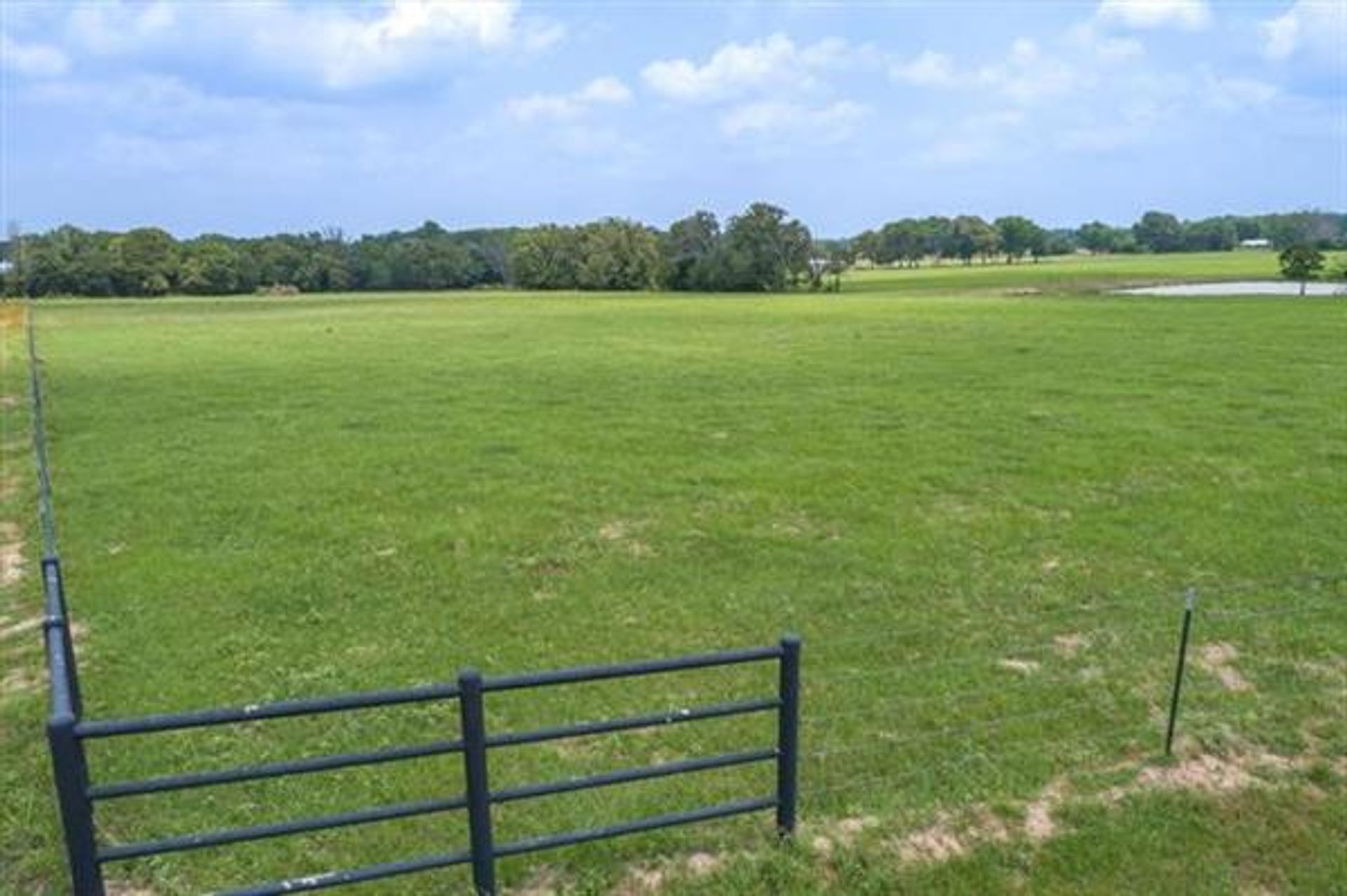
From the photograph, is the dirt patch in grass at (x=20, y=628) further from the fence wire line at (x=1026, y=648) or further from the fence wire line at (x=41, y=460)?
the fence wire line at (x=1026, y=648)

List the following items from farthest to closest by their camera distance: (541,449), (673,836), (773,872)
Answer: (541,449), (673,836), (773,872)

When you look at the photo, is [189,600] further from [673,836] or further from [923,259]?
[923,259]

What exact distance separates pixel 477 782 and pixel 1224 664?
6.54m

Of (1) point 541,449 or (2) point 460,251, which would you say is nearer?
(1) point 541,449

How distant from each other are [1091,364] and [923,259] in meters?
141

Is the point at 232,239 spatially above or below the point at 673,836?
above

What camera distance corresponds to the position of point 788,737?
554cm

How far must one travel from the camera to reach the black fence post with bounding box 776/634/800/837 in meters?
5.29

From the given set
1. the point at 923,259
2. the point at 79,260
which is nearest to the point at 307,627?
the point at 79,260

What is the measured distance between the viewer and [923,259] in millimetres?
162625

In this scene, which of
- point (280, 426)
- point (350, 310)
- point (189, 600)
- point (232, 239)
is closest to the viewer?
point (189, 600)

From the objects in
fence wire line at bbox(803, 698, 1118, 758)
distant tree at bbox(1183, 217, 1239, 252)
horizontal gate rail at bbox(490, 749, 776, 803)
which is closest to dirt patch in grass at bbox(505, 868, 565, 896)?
horizontal gate rail at bbox(490, 749, 776, 803)

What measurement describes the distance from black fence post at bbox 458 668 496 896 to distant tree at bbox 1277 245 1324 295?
78.7m

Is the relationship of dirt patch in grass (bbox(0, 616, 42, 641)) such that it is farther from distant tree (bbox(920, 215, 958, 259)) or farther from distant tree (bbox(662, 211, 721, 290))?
distant tree (bbox(920, 215, 958, 259))
